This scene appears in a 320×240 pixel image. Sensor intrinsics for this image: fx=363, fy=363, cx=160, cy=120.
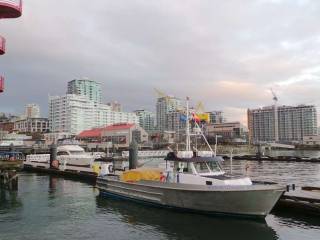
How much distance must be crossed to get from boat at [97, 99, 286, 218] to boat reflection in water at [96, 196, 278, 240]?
519 millimetres

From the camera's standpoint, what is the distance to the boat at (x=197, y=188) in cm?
2042

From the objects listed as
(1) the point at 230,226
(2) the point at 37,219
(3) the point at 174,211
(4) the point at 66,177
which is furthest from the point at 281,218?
(4) the point at 66,177

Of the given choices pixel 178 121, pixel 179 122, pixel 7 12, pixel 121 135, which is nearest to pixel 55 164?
pixel 179 122

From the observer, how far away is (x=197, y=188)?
2197 cm

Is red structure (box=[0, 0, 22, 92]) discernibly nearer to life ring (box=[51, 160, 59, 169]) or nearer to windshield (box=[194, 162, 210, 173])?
windshield (box=[194, 162, 210, 173])

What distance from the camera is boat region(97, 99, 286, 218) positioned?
2042 cm

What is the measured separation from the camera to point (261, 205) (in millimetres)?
20344

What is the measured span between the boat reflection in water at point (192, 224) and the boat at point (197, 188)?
519 millimetres

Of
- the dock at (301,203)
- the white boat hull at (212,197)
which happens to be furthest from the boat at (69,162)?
the dock at (301,203)

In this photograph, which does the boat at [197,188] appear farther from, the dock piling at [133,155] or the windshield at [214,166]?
the dock piling at [133,155]

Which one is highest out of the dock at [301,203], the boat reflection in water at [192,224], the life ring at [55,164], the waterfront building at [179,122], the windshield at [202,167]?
the waterfront building at [179,122]

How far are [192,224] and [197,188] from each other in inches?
91.2

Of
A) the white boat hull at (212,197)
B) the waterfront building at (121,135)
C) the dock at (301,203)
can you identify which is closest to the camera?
the white boat hull at (212,197)

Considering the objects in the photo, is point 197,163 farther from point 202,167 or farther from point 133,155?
point 133,155
